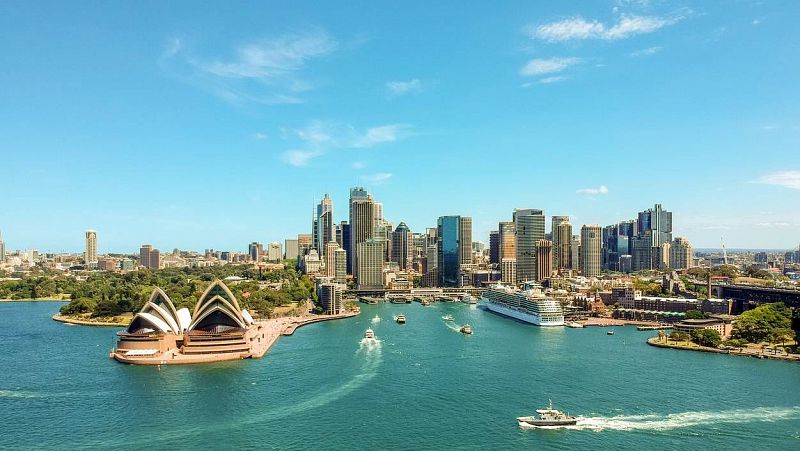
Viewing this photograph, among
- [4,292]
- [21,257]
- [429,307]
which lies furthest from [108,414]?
[21,257]

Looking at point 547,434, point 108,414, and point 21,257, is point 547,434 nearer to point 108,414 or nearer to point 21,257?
point 108,414

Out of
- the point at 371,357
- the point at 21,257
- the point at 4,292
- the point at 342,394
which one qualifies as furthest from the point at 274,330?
the point at 21,257

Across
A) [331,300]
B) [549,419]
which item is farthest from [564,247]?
[549,419]

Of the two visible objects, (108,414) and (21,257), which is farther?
(21,257)

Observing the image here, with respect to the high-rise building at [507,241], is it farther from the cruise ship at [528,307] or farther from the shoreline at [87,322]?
the shoreline at [87,322]

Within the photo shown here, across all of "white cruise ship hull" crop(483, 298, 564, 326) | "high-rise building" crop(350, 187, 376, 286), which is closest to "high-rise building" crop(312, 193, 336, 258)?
"high-rise building" crop(350, 187, 376, 286)

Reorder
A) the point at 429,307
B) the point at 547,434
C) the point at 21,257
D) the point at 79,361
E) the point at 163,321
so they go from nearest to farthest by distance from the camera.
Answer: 1. the point at 547,434
2. the point at 79,361
3. the point at 163,321
4. the point at 429,307
5. the point at 21,257

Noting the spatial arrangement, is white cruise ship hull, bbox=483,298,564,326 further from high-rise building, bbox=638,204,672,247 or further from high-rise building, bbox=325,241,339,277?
high-rise building, bbox=638,204,672,247

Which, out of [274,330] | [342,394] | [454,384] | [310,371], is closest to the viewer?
[342,394]
